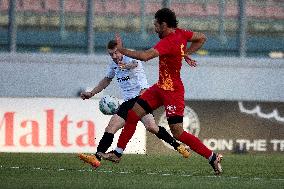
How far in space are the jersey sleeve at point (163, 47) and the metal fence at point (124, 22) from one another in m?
10.3

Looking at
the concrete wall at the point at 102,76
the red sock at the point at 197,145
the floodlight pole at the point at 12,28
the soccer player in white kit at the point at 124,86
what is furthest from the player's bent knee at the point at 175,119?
the floodlight pole at the point at 12,28

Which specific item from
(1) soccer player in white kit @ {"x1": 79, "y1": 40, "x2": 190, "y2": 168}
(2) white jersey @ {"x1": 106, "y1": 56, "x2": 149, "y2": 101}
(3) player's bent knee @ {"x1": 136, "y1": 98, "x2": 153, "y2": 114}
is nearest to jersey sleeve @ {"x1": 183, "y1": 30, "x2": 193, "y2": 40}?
(3) player's bent knee @ {"x1": 136, "y1": 98, "x2": 153, "y2": 114}

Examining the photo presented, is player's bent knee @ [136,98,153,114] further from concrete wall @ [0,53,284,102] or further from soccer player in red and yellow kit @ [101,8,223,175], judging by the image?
concrete wall @ [0,53,284,102]

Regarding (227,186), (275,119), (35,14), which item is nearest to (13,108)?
(35,14)

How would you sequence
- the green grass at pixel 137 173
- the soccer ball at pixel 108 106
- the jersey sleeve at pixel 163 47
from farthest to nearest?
the soccer ball at pixel 108 106
the jersey sleeve at pixel 163 47
the green grass at pixel 137 173

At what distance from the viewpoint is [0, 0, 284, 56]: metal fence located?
2173cm

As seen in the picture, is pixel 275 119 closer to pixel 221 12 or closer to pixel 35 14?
pixel 221 12

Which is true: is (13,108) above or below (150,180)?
below

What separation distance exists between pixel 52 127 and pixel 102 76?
4.13 m

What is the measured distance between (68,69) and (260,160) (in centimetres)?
691

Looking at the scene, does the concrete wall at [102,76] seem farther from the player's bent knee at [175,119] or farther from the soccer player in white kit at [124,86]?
the player's bent knee at [175,119]

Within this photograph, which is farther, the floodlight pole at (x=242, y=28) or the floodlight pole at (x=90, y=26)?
the floodlight pole at (x=242, y=28)

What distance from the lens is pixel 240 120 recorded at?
63.7ft

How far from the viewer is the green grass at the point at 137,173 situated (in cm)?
1058
